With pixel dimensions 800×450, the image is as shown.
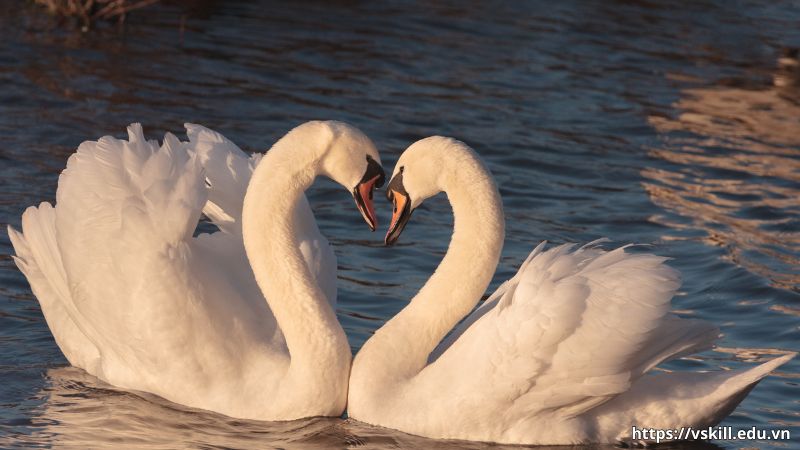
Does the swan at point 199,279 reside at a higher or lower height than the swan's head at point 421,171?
lower

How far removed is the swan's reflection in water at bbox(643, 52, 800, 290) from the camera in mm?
11219

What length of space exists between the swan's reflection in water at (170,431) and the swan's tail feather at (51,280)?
20.1 inches

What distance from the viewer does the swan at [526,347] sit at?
6918 mm

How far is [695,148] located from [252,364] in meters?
7.53

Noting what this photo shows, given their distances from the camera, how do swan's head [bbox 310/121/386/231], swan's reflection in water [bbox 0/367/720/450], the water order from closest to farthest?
1. swan's reflection in water [bbox 0/367/720/450]
2. swan's head [bbox 310/121/386/231]
3. the water

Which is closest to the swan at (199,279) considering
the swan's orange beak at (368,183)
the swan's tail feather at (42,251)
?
the swan's orange beak at (368,183)

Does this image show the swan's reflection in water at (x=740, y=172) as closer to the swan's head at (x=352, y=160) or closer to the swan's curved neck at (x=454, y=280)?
the swan's curved neck at (x=454, y=280)

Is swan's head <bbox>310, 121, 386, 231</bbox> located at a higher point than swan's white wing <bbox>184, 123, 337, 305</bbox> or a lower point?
higher

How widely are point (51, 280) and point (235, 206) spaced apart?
1.08 metres

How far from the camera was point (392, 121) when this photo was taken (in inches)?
554

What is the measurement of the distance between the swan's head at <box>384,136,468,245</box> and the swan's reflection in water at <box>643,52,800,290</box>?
370 cm

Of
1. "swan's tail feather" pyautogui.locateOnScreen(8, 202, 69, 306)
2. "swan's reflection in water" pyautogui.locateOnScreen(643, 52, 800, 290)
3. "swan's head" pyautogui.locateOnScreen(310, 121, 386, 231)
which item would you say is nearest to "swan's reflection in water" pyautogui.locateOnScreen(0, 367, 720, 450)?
"swan's tail feather" pyautogui.locateOnScreen(8, 202, 69, 306)

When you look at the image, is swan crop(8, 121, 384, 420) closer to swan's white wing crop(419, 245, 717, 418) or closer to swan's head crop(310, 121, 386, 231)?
swan's head crop(310, 121, 386, 231)

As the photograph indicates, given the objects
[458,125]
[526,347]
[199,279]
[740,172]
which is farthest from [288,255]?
[458,125]
